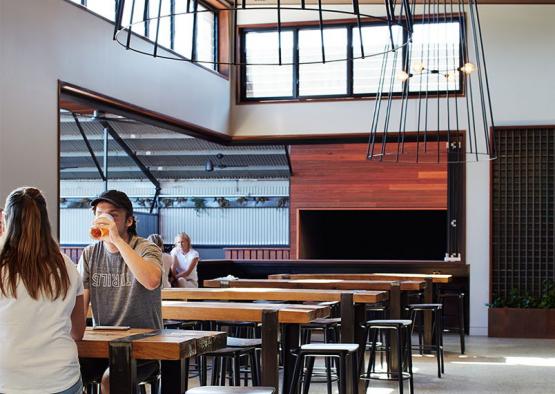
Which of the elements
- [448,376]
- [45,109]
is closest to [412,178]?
[448,376]

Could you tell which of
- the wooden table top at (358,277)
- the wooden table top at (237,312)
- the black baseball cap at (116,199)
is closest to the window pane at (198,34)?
the wooden table top at (358,277)

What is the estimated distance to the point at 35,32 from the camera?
758cm

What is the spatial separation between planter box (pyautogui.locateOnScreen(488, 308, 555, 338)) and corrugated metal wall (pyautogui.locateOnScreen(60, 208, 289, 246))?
592 cm

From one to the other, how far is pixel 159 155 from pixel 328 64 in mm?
3899

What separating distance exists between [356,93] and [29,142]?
18.5 ft

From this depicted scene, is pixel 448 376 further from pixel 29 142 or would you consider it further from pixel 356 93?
pixel 356 93

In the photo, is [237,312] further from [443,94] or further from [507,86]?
[507,86]

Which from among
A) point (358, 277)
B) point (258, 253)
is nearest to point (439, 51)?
point (358, 277)

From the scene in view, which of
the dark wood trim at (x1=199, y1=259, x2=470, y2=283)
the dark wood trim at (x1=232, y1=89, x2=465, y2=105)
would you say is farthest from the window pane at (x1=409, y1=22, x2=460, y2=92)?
the dark wood trim at (x1=199, y1=259, x2=470, y2=283)

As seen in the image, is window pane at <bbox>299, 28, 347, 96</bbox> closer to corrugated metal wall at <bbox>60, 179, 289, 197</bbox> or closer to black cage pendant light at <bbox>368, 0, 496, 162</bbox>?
black cage pendant light at <bbox>368, 0, 496, 162</bbox>

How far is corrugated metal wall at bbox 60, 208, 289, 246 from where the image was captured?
55.3 feet

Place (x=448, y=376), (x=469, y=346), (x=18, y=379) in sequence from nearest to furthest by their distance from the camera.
→ 1. (x=18, y=379)
2. (x=448, y=376)
3. (x=469, y=346)

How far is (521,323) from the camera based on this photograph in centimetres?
1134

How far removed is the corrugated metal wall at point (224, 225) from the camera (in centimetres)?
1686
